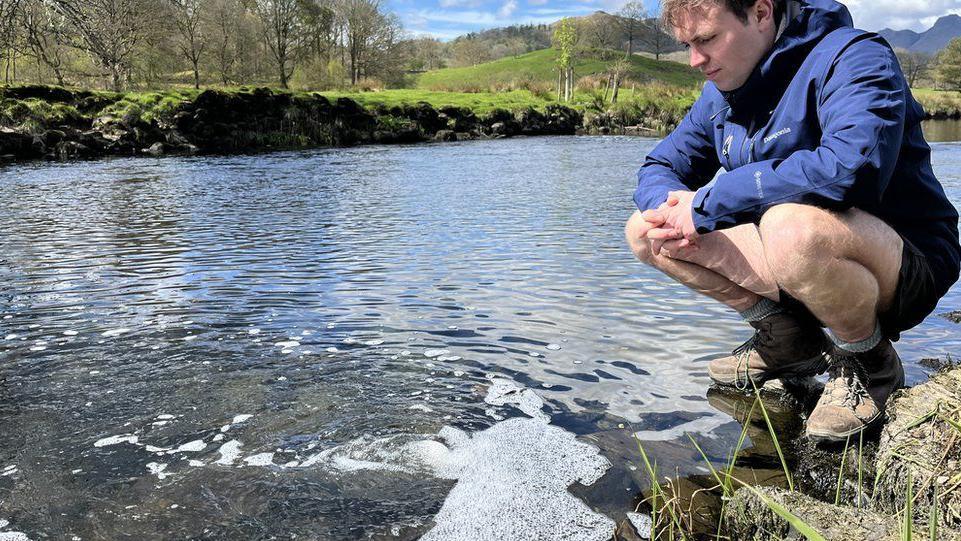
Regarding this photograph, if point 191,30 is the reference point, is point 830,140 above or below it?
below

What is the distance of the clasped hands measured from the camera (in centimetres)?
266

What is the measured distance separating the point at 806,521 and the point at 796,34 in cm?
176

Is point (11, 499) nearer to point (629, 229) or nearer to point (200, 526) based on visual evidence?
point (200, 526)

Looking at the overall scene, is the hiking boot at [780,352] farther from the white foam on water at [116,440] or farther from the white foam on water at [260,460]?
the white foam on water at [116,440]

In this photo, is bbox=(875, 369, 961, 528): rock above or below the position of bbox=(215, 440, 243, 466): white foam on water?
above

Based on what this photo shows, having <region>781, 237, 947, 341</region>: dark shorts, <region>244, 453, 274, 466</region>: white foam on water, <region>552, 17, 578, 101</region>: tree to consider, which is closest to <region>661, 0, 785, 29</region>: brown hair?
<region>781, 237, 947, 341</region>: dark shorts

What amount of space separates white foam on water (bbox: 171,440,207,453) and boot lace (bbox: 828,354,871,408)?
246cm

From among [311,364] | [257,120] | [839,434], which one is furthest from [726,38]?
[257,120]

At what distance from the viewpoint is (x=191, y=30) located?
43188 mm

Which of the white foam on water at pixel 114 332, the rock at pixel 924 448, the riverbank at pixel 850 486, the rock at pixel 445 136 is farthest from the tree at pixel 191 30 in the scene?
the rock at pixel 924 448

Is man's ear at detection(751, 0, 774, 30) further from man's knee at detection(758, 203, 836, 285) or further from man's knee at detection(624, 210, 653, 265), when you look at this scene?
man's knee at detection(624, 210, 653, 265)

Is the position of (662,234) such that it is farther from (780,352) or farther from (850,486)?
(850,486)

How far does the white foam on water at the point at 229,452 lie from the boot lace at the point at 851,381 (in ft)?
7.57

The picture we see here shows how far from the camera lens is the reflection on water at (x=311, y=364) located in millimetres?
2311
